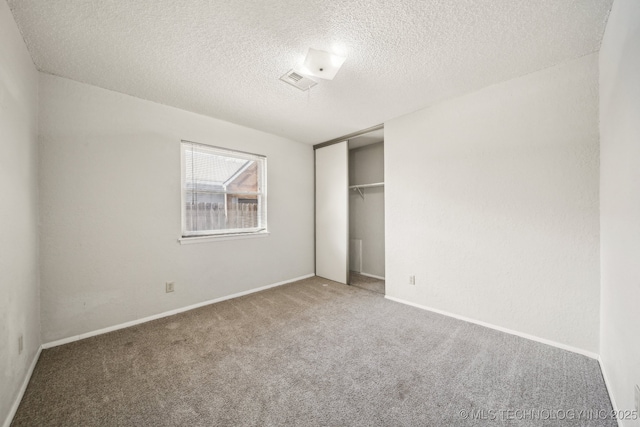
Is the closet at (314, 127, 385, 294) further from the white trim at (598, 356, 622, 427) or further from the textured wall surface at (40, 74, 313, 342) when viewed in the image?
the white trim at (598, 356, 622, 427)

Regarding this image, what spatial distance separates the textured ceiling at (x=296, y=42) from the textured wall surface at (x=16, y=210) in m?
0.24

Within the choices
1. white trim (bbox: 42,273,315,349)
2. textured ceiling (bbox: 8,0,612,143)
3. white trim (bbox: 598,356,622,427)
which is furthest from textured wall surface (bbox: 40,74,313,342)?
white trim (bbox: 598,356,622,427)

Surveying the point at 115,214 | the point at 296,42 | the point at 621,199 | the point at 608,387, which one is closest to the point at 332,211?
the point at 296,42

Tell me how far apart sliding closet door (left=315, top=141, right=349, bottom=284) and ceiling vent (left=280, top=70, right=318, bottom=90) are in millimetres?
1636

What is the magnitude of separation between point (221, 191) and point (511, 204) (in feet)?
10.8

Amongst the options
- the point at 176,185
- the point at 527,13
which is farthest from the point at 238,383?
the point at 527,13

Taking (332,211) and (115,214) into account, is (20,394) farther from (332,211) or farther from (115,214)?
(332,211)

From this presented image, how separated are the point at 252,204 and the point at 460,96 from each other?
295 cm

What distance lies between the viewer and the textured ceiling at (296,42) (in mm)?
1473

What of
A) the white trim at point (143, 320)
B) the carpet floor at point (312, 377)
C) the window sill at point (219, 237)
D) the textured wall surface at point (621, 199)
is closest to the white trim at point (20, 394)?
the carpet floor at point (312, 377)

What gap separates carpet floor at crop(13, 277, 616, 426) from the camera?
1.38 m

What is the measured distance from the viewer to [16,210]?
5.22ft

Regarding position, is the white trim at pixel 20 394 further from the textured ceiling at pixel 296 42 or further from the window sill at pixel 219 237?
the textured ceiling at pixel 296 42

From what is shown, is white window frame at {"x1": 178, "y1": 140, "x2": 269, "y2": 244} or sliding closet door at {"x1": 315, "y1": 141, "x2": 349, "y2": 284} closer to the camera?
white window frame at {"x1": 178, "y1": 140, "x2": 269, "y2": 244}
